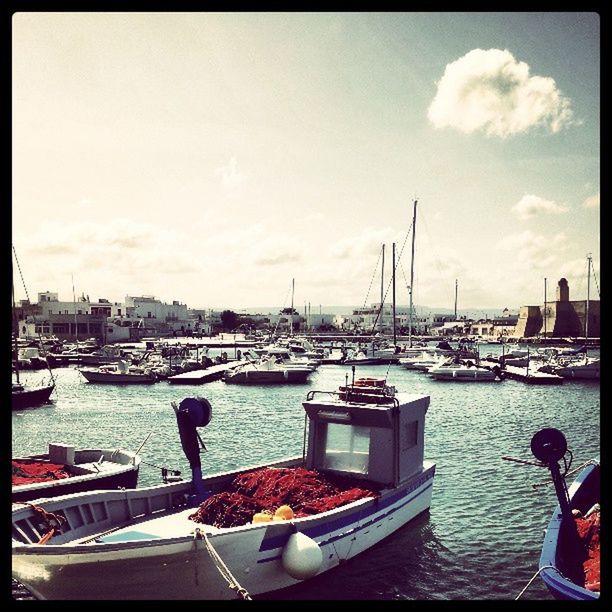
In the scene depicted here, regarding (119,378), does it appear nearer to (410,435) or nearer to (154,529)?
(410,435)

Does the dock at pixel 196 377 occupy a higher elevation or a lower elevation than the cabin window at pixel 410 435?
lower

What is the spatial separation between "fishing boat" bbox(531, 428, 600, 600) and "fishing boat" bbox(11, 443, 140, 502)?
12.6 meters

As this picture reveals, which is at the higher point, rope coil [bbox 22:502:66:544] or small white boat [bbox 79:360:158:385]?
rope coil [bbox 22:502:66:544]

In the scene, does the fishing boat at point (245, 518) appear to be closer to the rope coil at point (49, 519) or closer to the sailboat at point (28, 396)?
the rope coil at point (49, 519)

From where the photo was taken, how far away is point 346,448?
45.3ft

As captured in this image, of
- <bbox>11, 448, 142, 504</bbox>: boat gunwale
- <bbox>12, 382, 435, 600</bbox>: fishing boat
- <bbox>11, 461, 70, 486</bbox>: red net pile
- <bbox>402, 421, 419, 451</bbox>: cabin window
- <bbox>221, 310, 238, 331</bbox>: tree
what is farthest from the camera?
<bbox>221, 310, 238, 331</bbox>: tree

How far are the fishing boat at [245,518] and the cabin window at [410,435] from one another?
0.17 feet

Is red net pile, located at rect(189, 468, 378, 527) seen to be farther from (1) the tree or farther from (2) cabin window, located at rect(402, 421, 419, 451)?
(1) the tree

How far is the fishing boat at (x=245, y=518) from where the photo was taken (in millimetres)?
8828

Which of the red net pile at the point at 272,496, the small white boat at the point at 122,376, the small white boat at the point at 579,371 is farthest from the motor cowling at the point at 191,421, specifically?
the small white boat at the point at 579,371

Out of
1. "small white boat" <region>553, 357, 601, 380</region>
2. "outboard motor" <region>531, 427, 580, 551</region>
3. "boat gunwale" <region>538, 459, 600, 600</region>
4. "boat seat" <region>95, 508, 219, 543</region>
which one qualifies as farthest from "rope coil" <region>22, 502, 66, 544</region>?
"small white boat" <region>553, 357, 601, 380</region>

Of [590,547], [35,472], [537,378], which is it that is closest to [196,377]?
[537,378]

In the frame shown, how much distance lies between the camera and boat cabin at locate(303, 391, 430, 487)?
13.4 meters
